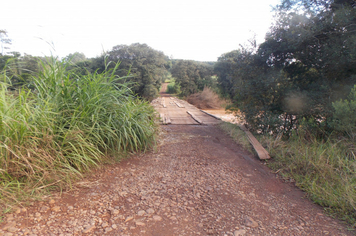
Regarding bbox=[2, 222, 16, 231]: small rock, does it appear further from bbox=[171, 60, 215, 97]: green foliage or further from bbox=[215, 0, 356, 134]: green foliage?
bbox=[171, 60, 215, 97]: green foliage

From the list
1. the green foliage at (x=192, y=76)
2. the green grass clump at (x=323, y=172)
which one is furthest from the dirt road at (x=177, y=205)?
the green foliage at (x=192, y=76)

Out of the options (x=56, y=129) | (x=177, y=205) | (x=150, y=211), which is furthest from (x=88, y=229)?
(x=56, y=129)

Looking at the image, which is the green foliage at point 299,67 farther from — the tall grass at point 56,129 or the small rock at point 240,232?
the small rock at point 240,232

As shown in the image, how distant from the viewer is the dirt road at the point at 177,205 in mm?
1905

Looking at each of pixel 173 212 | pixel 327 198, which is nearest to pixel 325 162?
pixel 327 198

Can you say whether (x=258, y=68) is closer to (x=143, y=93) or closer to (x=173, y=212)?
(x=173, y=212)

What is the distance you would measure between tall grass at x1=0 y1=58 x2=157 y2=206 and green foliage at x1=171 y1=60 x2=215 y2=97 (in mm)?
23355

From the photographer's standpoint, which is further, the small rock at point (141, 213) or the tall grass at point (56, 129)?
the tall grass at point (56, 129)

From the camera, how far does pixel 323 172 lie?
294 cm

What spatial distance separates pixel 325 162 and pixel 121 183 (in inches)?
113

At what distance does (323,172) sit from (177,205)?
205cm

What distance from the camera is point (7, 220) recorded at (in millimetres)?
1853

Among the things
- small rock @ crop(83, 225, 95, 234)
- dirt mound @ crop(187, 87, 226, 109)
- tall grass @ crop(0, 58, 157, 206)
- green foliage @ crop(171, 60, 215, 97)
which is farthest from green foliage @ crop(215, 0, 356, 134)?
green foliage @ crop(171, 60, 215, 97)

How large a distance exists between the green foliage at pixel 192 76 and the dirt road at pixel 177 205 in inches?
935
